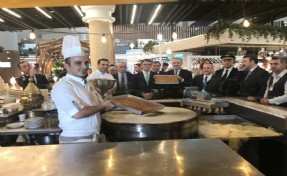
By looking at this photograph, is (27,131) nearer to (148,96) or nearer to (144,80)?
(148,96)

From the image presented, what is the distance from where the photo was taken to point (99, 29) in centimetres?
718

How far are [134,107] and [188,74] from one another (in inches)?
109

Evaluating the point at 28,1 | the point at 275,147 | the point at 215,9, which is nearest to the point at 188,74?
the point at 275,147

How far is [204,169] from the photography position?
1.01 metres

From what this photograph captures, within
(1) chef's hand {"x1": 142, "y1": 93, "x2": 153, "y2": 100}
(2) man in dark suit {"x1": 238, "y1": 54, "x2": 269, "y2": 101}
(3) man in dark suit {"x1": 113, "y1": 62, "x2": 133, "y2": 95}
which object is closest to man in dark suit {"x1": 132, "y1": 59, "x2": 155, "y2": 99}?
(3) man in dark suit {"x1": 113, "y1": 62, "x2": 133, "y2": 95}

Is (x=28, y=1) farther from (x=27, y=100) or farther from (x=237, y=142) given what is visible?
(x=237, y=142)

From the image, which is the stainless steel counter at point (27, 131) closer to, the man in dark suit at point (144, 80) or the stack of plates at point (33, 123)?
the stack of plates at point (33, 123)

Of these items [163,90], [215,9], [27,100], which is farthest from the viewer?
[215,9]

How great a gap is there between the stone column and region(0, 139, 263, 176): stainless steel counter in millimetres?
6154

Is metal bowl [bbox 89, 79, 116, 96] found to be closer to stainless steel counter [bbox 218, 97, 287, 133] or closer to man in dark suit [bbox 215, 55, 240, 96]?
stainless steel counter [bbox 218, 97, 287, 133]

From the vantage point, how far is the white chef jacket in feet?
6.22

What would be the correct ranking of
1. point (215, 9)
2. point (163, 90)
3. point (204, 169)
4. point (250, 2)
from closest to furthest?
point (204, 169) < point (163, 90) < point (250, 2) < point (215, 9)

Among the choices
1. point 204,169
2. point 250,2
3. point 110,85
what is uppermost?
point 250,2

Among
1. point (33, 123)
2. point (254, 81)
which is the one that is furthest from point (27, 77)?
point (254, 81)
